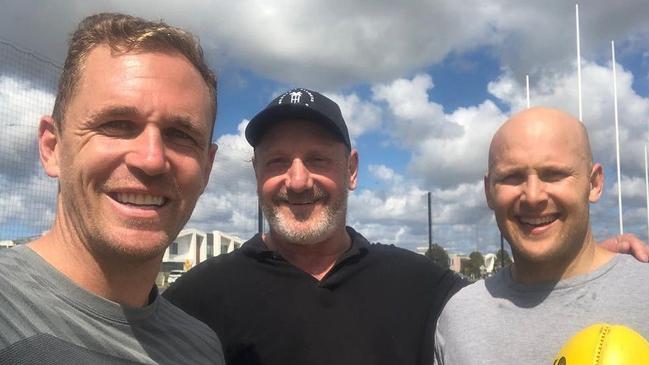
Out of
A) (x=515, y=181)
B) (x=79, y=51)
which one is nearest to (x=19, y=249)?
(x=79, y=51)

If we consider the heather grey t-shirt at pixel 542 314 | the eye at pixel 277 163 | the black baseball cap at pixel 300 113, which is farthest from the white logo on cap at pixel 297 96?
the heather grey t-shirt at pixel 542 314

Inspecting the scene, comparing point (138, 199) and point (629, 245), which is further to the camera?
point (629, 245)

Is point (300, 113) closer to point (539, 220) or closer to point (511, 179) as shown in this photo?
point (511, 179)

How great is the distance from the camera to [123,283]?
197 cm

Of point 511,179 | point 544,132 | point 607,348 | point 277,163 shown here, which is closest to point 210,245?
point 277,163

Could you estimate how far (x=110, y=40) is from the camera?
1.99 m

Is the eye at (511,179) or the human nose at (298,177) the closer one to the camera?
the eye at (511,179)

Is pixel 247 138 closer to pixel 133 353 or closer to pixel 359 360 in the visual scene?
pixel 359 360

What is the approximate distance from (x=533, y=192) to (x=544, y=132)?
0.29 metres

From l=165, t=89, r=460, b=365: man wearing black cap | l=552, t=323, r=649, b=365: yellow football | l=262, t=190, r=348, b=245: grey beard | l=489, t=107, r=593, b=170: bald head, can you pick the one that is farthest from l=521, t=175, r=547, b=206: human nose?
l=262, t=190, r=348, b=245: grey beard

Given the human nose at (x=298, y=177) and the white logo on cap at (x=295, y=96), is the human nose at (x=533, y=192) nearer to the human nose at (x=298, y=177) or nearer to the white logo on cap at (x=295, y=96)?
the human nose at (x=298, y=177)

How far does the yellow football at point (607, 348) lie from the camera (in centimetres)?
175

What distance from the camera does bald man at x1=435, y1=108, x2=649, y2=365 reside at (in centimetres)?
235

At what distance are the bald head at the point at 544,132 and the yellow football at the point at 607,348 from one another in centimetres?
89
